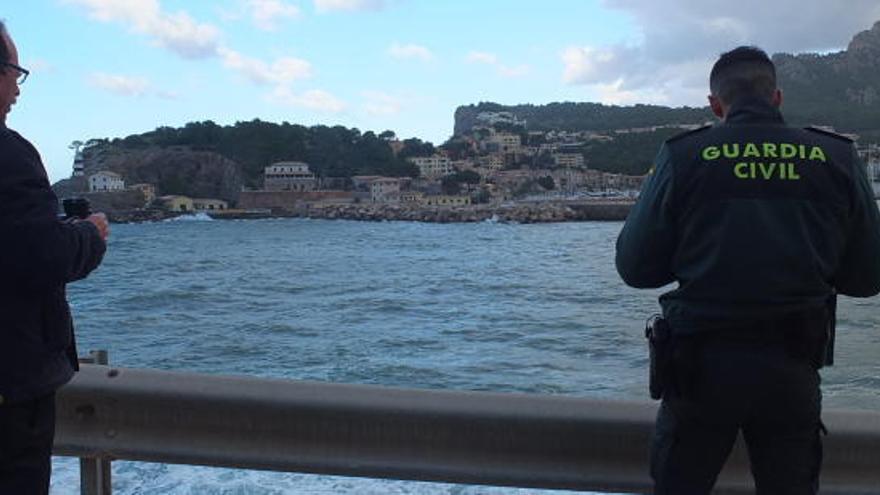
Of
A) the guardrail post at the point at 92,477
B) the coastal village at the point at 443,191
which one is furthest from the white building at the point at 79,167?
the guardrail post at the point at 92,477

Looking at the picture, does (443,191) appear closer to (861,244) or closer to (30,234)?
(861,244)

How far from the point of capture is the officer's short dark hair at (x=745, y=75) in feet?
8.20

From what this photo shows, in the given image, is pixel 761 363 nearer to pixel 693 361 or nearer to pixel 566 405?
pixel 693 361

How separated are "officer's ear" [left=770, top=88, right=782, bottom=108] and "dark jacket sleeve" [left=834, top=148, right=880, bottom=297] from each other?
0.24 m

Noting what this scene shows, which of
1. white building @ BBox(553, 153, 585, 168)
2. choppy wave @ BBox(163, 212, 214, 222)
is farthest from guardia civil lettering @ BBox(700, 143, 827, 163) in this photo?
white building @ BBox(553, 153, 585, 168)

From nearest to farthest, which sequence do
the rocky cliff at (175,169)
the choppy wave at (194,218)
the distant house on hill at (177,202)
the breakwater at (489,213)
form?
the breakwater at (489,213) < the choppy wave at (194,218) < the distant house on hill at (177,202) < the rocky cliff at (175,169)

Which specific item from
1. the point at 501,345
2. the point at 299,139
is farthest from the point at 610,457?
the point at 299,139

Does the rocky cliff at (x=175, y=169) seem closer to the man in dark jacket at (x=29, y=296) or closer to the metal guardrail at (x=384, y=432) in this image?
the metal guardrail at (x=384, y=432)

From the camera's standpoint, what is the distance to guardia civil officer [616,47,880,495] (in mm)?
2344

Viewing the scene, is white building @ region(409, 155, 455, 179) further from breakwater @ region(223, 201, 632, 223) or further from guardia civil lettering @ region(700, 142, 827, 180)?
guardia civil lettering @ region(700, 142, 827, 180)

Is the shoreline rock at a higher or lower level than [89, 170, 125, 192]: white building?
lower

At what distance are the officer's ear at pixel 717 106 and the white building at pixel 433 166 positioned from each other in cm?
15467

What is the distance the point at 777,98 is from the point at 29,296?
203 cm

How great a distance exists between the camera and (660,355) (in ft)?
7.97
